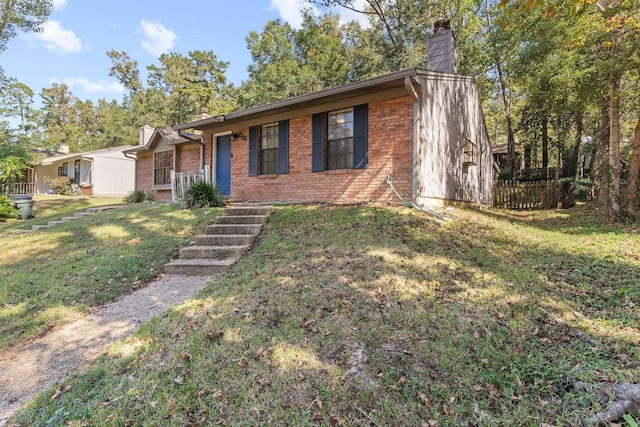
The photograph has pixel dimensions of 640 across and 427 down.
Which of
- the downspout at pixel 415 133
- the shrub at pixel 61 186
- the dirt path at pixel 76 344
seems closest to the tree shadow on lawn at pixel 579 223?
the downspout at pixel 415 133

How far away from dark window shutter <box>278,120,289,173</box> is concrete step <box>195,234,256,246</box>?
341cm

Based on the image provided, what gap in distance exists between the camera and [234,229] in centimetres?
693

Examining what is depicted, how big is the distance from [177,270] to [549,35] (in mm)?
13004

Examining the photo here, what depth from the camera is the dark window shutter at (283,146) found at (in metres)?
9.45

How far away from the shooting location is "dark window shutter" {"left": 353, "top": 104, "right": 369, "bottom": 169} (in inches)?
319

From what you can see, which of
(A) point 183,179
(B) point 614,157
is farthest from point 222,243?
(B) point 614,157

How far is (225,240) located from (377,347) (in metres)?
4.30

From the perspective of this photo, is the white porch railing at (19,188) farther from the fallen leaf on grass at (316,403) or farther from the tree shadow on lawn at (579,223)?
the tree shadow on lawn at (579,223)

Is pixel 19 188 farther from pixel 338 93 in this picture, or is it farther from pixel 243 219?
pixel 338 93

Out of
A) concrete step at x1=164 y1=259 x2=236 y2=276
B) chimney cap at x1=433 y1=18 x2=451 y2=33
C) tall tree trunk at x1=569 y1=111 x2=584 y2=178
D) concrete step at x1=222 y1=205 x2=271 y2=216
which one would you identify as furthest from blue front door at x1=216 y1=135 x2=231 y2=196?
tall tree trunk at x1=569 y1=111 x2=584 y2=178

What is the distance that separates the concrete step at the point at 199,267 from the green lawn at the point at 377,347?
46cm

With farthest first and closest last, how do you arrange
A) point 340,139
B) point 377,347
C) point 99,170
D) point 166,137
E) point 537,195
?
point 99,170 → point 166,137 → point 537,195 → point 340,139 → point 377,347

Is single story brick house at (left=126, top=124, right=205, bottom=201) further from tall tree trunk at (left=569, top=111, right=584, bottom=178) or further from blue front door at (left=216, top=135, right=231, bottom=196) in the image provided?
tall tree trunk at (left=569, top=111, right=584, bottom=178)

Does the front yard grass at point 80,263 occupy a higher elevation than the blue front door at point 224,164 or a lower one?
lower
